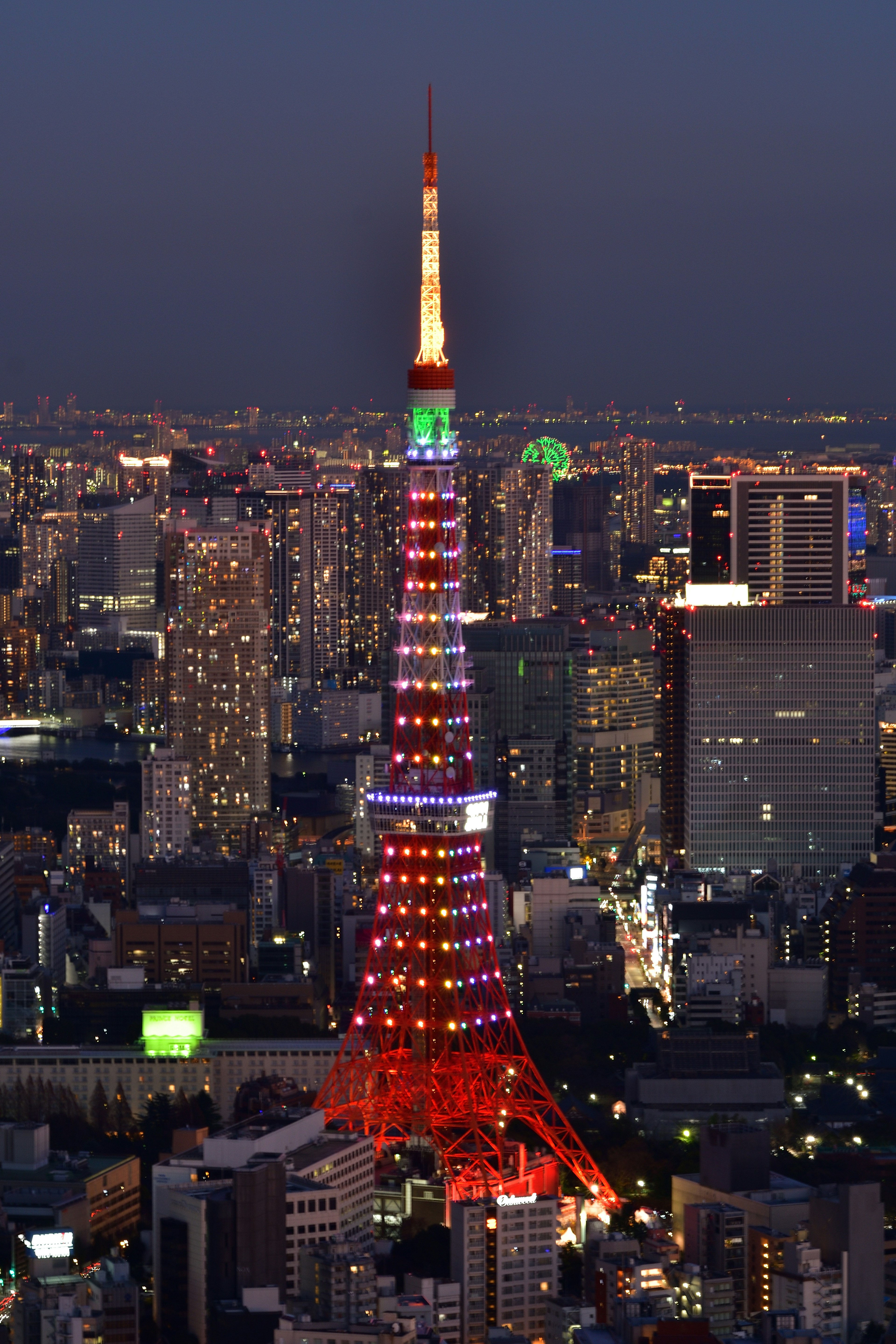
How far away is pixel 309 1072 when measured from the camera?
1040 inches

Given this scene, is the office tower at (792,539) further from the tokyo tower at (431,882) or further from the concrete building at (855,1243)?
the concrete building at (855,1243)

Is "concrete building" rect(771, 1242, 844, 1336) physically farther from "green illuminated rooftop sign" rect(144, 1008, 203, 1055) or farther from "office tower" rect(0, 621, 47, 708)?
"office tower" rect(0, 621, 47, 708)

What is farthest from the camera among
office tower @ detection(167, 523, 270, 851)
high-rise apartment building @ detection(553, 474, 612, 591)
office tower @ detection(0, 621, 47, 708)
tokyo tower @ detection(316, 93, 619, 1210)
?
high-rise apartment building @ detection(553, 474, 612, 591)

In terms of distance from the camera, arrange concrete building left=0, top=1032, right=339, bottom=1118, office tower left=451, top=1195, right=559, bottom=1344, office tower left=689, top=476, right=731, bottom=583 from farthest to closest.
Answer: office tower left=689, top=476, right=731, bottom=583, concrete building left=0, top=1032, right=339, bottom=1118, office tower left=451, top=1195, right=559, bottom=1344

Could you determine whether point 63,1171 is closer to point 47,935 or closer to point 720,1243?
point 720,1243

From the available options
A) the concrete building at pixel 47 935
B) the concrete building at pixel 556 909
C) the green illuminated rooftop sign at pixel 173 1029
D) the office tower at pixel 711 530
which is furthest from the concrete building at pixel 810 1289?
the office tower at pixel 711 530

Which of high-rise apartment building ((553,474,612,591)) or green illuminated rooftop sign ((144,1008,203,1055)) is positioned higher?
high-rise apartment building ((553,474,612,591))

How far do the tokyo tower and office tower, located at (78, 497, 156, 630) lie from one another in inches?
1733

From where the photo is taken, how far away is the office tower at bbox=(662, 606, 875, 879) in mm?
37188

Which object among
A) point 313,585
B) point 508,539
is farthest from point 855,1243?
point 313,585

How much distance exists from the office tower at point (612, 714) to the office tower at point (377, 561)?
15414 millimetres

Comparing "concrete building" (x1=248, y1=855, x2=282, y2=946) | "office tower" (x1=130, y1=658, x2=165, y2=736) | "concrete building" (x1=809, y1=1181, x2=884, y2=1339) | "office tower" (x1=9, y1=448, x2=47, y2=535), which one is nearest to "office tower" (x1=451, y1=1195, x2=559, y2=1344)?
"concrete building" (x1=809, y1=1181, x2=884, y2=1339)

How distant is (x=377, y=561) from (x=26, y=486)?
18892 mm

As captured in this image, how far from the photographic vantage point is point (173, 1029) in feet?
89.3
